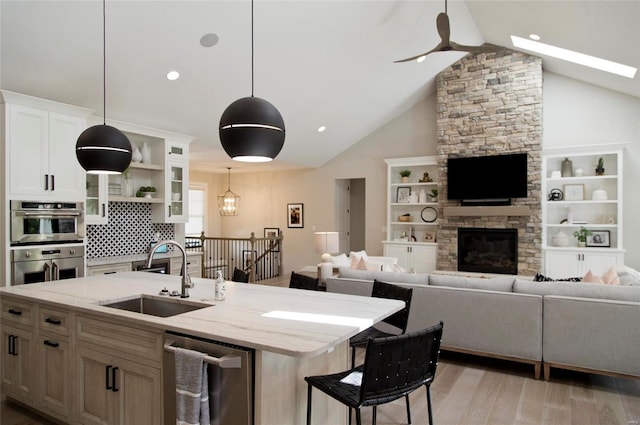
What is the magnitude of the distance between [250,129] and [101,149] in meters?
1.29

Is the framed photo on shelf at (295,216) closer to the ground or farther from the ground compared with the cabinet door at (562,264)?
farther from the ground

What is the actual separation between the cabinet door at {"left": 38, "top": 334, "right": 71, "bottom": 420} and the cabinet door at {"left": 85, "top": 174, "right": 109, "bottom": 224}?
264 cm

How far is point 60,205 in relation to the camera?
450 centimetres

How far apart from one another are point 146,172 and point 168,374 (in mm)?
4704

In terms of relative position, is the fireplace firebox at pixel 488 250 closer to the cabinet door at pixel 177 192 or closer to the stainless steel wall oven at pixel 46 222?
the cabinet door at pixel 177 192

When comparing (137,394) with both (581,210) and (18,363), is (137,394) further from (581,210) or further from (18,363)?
(581,210)

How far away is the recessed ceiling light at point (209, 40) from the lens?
4.66 m

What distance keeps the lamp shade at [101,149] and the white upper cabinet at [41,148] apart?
1.91m

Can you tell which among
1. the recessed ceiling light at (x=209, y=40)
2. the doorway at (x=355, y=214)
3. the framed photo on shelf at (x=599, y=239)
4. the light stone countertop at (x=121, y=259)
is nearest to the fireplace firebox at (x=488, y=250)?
the framed photo on shelf at (x=599, y=239)

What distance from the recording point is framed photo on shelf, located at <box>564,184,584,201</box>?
7.23m

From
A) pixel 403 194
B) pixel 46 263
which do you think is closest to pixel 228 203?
pixel 403 194

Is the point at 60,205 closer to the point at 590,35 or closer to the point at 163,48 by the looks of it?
the point at 163,48

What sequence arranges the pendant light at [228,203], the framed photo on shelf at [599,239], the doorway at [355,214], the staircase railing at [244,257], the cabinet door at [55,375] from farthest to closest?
the pendant light at [228,203], the doorway at [355,214], the staircase railing at [244,257], the framed photo on shelf at [599,239], the cabinet door at [55,375]

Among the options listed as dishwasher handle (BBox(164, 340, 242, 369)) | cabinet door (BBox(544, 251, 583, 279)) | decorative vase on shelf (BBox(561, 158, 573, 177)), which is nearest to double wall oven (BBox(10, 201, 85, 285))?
dishwasher handle (BBox(164, 340, 242, 369))
